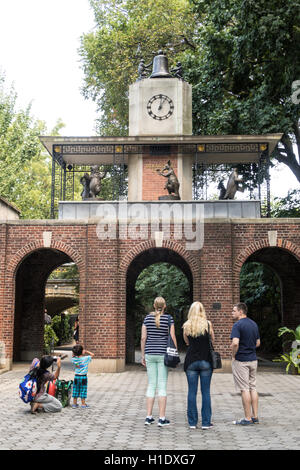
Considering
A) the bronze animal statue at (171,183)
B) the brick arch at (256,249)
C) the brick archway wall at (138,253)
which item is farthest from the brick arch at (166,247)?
the bronze animal statue at (171,183)

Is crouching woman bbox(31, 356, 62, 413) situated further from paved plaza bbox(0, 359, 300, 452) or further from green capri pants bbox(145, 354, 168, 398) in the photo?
green capri pants bbox(145, 354, 168, 398)

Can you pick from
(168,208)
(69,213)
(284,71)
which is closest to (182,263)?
(168,208)

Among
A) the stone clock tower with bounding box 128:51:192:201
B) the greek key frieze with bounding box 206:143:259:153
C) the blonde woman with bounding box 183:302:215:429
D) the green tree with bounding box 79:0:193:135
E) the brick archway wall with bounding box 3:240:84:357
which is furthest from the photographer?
the green tree with bounding box 79:0:193:135

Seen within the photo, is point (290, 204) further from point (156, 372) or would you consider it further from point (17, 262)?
point (156, 372)

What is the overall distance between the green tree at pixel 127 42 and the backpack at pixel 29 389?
19716 mm

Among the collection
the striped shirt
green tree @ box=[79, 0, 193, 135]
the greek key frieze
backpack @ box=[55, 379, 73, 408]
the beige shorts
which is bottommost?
backpack @ box=[55, 379, 73, 408]

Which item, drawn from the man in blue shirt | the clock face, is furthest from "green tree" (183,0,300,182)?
the man in blue shirt

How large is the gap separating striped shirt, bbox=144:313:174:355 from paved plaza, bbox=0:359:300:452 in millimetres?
1024

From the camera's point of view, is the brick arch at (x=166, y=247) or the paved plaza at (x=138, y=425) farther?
the brick arch at (x=166, y=247)

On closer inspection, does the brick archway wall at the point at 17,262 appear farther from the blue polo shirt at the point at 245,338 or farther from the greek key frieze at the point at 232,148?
the blue polo shirt at the point at 245,338

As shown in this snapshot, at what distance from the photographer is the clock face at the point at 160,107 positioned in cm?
1934

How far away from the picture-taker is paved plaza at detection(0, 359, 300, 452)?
6469 mm

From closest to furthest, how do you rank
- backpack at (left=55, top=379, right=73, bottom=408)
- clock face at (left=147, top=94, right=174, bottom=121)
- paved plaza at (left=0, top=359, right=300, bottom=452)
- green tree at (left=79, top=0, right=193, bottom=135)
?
1. paved plaza at (left=0, top=359, right=300, bottom=452)
2. backpack at (left=55, top=379, right=73, bottom=408)
3. clock face at (left=147, top=94, right=174, bottom=121)
4. green tree at (left=79, top=0, right=193, bottom=135)
